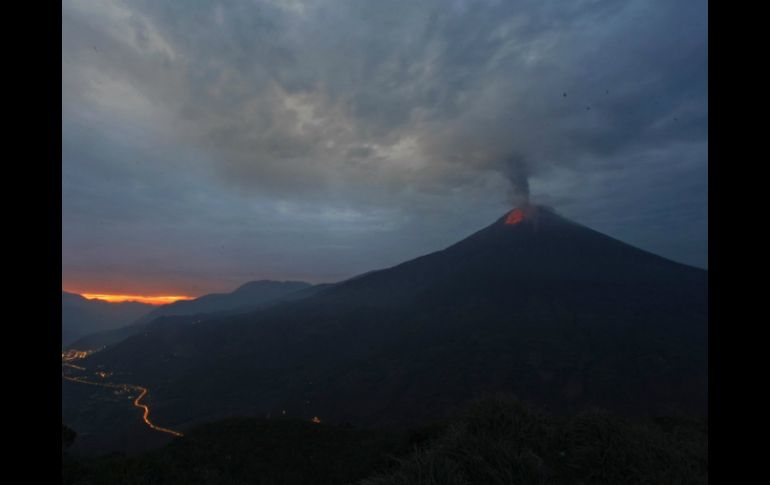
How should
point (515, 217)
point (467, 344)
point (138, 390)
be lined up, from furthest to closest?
point (515, 217), point (138, 390), point (467, 344)

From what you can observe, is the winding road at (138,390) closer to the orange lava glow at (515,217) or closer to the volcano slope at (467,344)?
the volcano slope at (467,344)

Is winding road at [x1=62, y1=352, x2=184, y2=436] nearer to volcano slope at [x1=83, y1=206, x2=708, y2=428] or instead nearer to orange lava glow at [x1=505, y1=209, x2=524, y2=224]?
volcano slope at [x1=83, y1=206, x2=708, y2=428]

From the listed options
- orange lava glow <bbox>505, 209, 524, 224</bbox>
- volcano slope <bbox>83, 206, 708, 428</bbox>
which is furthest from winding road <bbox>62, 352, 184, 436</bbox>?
orange lava glow <bbox>505, 209, 524, 224</bbox>

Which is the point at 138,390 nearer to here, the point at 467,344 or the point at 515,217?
the point at 467,344

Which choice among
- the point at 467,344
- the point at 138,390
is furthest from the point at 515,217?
the point at 138,390

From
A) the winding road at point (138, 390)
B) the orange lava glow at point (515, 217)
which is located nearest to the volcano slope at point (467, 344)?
the winding road at point (138, 390)
